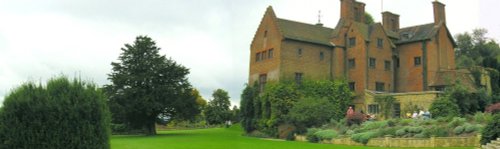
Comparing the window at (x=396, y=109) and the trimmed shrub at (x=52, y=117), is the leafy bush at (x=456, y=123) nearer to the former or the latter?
the window at (x=396, y=109)

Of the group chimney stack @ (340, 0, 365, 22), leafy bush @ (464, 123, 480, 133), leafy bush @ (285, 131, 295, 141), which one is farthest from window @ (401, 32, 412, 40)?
leafy bush @ (464, 123, 480, 133)

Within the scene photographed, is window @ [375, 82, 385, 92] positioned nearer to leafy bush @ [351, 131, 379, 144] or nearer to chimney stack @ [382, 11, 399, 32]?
chimney stack @ [382, 11, 399, 32]

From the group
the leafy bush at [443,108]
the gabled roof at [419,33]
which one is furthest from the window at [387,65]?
the leafy bush at [443,108]

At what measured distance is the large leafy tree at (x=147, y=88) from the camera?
40.8 metres

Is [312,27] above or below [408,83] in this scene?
above

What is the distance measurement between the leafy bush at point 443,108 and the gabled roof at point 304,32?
11.6 meters

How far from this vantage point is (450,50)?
47656 millimetres

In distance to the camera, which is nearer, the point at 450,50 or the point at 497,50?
the point at 450,50

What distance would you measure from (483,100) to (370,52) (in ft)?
33.7

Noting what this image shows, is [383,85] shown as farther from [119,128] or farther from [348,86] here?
[119,128]

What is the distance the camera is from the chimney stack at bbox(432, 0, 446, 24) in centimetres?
4756

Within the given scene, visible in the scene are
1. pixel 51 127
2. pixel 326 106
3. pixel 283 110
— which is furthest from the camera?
pixel 283 110

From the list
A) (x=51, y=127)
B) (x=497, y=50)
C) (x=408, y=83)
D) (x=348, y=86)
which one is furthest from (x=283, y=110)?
(x=497, y=50)

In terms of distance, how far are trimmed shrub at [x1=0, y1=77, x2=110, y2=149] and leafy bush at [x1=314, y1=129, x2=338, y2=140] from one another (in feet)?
59.6
